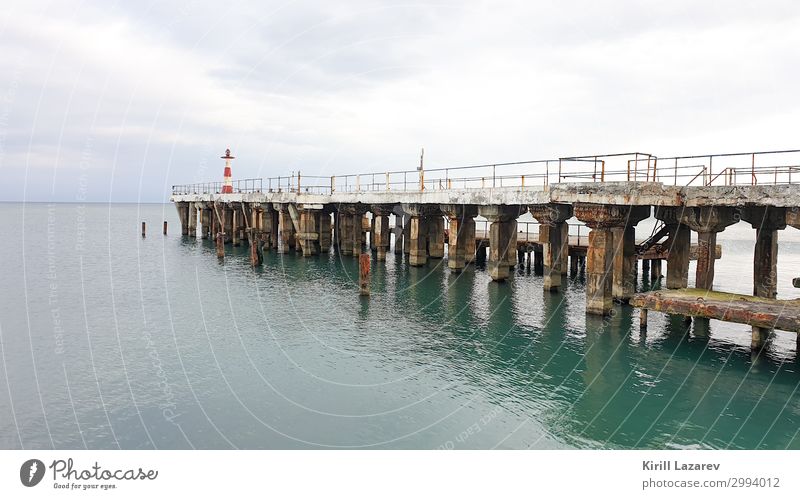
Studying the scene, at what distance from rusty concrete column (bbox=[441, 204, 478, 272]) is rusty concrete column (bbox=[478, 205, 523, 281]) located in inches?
101

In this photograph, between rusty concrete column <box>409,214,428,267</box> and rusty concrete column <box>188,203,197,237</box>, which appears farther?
rusty concrete column <box>188,203,197,237</box>

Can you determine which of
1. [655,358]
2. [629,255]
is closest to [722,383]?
[655,358]

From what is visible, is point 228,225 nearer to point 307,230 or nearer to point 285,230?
point 285,230

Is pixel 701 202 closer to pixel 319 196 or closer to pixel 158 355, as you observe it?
pixel 158 355

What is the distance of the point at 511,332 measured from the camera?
21.7 meters

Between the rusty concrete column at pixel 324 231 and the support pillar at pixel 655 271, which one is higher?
the rusty concrete column at pixel 324 231

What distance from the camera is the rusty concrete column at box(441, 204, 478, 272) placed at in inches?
1328

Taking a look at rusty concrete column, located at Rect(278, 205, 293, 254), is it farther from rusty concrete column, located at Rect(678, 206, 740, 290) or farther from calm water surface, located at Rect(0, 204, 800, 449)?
rusty concrete column, located at Rect(678, 206, 740, 290)

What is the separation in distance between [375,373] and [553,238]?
17253 mm

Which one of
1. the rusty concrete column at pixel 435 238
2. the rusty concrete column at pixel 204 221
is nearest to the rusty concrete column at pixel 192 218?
the rusty concrete column at pixel 204 221

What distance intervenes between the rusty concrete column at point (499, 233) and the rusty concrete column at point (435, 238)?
9.03 m
